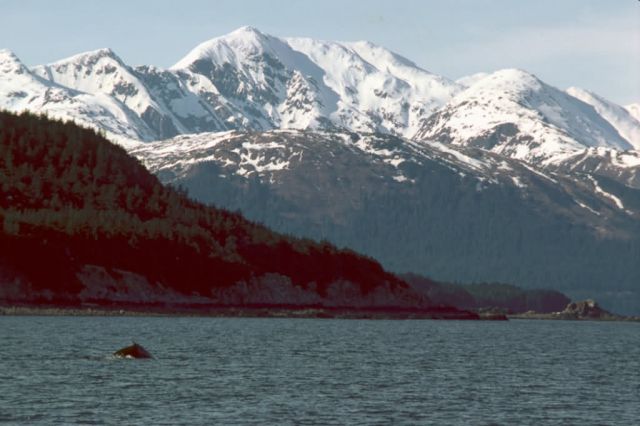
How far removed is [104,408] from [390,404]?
26945 millimetres

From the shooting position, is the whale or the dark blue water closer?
the dark blue water

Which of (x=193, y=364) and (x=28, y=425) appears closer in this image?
(x=28, y=425)

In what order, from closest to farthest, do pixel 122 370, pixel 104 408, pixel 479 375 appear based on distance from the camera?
1. pixel 104 408
2. pixel 122 370
3. pixel 479 375

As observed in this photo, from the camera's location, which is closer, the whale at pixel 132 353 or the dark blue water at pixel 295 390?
the dark blue water at pixel 295 390

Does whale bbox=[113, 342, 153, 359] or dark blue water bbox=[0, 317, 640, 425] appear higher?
whale bbox=[113, 342, 153, 359]

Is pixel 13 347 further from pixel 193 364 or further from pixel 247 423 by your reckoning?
pixel 247 423

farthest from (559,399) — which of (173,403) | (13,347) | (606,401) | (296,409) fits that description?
(13,347)

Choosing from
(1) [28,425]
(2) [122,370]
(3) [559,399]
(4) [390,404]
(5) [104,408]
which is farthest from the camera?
(2) [122,370]

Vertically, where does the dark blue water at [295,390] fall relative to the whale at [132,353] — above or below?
below

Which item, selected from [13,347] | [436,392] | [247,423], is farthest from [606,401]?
[13,347]

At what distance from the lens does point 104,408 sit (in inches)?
4688

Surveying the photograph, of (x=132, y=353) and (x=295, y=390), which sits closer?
(x=295, y=390)

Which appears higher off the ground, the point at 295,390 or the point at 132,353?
the point at 132,353

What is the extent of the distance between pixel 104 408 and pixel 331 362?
2768 inches
